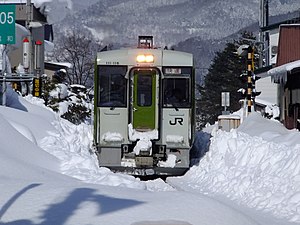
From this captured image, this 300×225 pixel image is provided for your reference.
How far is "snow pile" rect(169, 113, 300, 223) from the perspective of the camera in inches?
440

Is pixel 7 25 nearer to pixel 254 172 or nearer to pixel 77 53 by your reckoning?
pixel 254 172

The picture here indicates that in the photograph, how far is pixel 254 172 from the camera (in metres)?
13.4

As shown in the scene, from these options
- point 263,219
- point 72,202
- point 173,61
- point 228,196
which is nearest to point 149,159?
point 173,61

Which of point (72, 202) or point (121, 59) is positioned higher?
point (121, 59)

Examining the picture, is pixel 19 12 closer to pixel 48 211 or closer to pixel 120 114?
pixel 120 114

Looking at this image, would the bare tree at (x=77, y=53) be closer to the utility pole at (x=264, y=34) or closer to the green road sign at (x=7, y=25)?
the utility pole at (x=264, y=34)

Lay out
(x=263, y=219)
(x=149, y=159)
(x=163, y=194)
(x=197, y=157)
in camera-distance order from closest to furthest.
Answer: (x=163, y=194) < (x=263, y=219) < (x=149, y=159) < (x=197, y=157)

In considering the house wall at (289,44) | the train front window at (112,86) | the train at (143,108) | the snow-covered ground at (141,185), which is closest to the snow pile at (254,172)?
the snow-covered ground at (141,185)

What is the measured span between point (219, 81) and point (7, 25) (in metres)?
50.3

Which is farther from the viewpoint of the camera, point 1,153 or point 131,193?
point 1,153

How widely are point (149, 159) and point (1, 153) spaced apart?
15.1 feet

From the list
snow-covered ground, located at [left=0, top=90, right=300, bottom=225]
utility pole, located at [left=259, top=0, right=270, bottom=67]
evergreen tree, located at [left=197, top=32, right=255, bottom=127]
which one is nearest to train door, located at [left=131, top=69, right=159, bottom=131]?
snow-covered ground, located at [left=0, top=90, right=300, bottom=225]

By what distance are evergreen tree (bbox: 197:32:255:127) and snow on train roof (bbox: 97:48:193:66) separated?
158 feet

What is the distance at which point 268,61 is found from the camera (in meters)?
43.9
